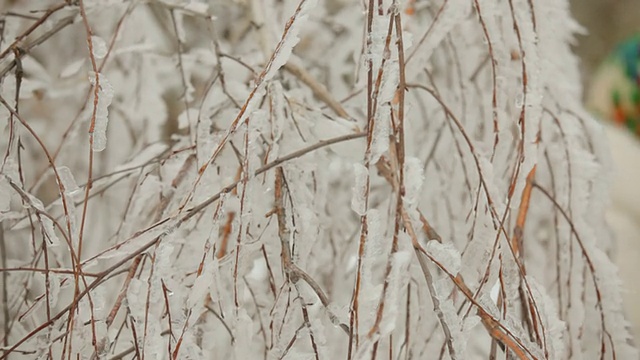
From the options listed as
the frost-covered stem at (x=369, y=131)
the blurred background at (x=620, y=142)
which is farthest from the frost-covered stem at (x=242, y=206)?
the blurred background at (x=620, y=142)

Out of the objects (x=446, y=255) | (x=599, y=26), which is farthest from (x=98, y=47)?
(x=599, y=26)

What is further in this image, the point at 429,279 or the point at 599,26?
the point at 599,26

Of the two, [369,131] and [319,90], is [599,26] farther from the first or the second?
[369,131]

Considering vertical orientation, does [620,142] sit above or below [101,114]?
above

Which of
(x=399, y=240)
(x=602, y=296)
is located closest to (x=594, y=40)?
(x=602, y=296)

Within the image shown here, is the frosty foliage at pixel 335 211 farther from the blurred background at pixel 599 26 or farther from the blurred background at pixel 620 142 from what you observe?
the blurred background at pixel 599 26

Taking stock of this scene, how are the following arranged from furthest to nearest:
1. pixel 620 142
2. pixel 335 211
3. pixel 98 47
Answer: pixel 620 142
pixel 335 211
pixel 98 47

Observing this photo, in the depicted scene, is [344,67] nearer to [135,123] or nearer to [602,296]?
[135,123]

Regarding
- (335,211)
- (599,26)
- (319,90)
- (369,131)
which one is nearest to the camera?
(369,131)

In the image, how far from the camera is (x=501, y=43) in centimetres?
65

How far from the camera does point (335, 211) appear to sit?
0.90 m

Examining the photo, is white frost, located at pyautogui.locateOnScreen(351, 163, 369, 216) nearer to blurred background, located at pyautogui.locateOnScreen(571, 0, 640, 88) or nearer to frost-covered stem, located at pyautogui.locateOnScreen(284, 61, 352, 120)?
frost-covered stem, located at pyautogui.locateOnScreen(284, 61, 352, 120)

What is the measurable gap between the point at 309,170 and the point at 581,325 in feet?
1.17

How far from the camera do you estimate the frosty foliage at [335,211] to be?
0.50m
